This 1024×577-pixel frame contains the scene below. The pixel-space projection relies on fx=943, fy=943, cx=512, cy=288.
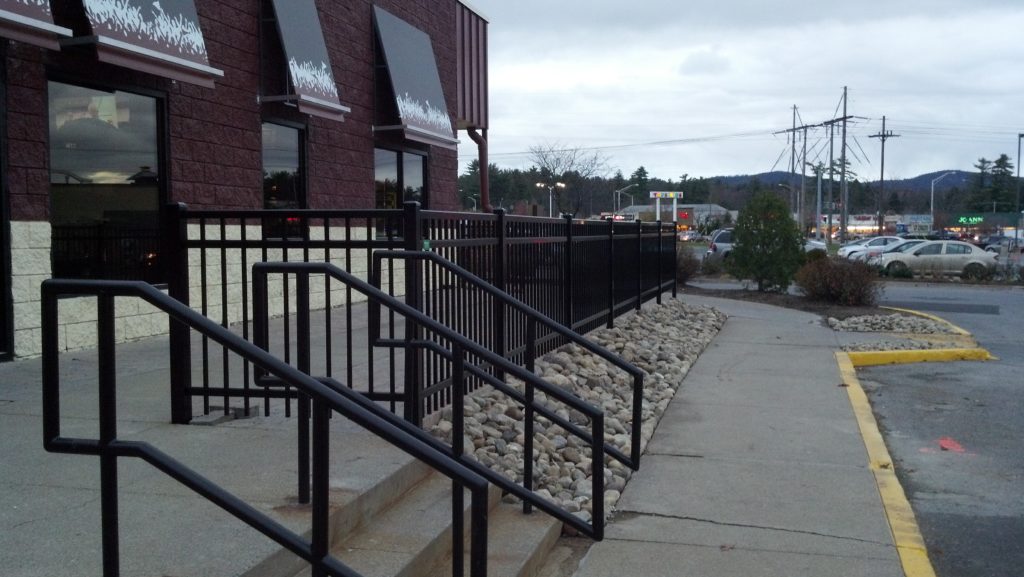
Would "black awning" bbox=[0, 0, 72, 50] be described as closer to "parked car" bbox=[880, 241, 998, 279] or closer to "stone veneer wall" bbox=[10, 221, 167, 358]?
"stone veneer wall" bbox=[10, 221, 167, 358]

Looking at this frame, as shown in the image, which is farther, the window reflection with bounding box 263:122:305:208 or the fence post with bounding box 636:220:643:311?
the fence post with bounding box 636:220:643:311

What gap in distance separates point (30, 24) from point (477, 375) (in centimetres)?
524

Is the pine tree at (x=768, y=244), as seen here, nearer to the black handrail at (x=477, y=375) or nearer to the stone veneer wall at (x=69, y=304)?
the stone veneer wall at (x=69, y=304)

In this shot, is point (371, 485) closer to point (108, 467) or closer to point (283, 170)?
point (108, 467)

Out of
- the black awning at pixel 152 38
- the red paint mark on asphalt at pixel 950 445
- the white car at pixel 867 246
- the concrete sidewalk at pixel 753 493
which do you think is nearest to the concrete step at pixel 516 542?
the concrete sidewalk at pixel 753 493

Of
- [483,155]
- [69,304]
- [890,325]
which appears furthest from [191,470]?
[483,155]

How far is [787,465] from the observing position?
7070 mm

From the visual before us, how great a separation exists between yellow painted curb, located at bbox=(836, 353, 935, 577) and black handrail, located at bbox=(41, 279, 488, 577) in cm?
297

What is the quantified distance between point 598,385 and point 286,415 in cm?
380

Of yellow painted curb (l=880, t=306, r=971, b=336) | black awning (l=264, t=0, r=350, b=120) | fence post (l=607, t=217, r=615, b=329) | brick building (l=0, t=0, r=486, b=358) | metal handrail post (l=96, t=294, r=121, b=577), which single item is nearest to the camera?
metal handrail post (l=96, t=294, r=121, b=577)

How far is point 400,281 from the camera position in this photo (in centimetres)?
1402

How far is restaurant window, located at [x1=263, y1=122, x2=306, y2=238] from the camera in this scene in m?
12.5

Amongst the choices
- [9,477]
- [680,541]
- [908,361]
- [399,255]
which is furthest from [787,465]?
[908,361]

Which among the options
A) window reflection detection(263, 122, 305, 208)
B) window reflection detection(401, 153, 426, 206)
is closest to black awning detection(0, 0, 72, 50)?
window reflection detection(263, 122, 305, 208)
